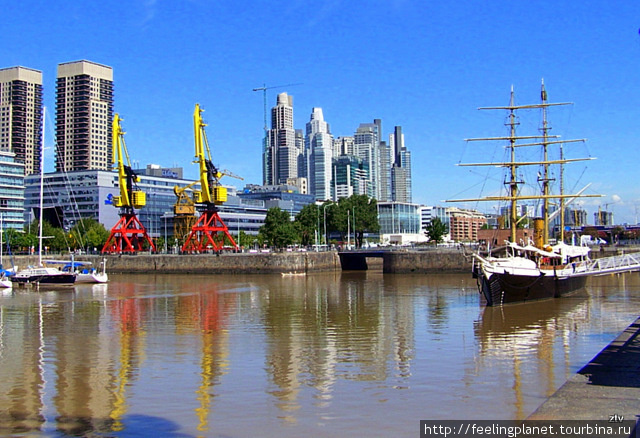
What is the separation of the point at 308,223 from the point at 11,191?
68.4m

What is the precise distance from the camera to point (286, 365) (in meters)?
24.4

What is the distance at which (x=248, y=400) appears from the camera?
1920 centimetres

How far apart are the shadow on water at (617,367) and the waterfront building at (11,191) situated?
151 metres

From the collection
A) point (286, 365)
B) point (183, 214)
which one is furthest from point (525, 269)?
point (183, 214)

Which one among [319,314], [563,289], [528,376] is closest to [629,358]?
[528,376]

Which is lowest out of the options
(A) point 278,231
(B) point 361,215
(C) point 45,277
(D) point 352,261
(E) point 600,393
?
(E) point 600,393

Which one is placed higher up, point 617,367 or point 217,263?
point 217,263

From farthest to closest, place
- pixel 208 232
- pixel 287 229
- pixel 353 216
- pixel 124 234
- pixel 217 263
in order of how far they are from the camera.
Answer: pixel 353 216 < pixel 287 229 < pixel 124 234 < pixel 208 232 < pixel 217 263

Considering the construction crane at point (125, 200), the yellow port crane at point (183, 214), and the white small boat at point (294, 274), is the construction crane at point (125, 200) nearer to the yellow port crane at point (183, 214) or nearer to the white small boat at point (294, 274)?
the yellow port crane at point (183, 214)

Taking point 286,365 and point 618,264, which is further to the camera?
point 618,264

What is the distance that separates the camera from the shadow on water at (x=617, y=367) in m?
17.9

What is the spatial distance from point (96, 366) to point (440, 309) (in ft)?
85.2

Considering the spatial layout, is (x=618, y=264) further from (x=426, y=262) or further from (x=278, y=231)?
(x=278, y=231)

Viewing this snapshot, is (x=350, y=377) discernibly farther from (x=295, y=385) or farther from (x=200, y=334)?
(x=200, y=334)
